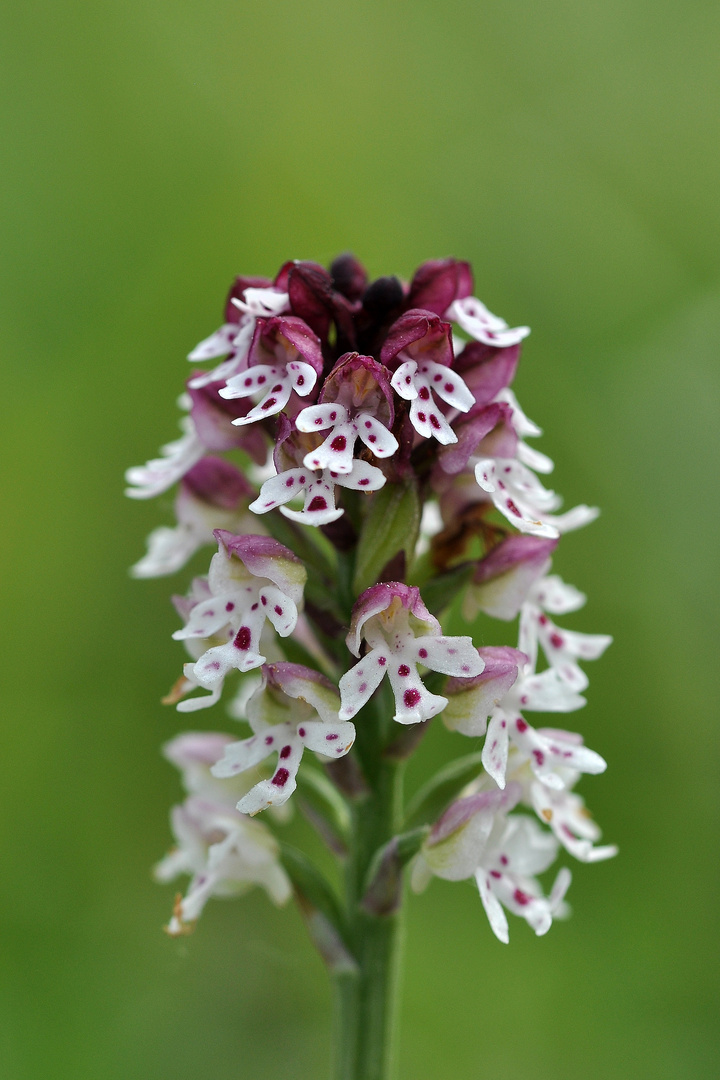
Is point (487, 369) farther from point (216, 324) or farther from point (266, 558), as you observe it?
point (216, 324)

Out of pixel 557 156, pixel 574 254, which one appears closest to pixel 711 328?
pixel 574 254

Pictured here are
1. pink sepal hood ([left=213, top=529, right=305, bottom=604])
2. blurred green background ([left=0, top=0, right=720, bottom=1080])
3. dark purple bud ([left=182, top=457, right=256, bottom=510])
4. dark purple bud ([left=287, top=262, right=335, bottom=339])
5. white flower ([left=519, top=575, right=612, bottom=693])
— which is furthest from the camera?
blurred green background ([left=0, top=0, right=720, bottom=1080])

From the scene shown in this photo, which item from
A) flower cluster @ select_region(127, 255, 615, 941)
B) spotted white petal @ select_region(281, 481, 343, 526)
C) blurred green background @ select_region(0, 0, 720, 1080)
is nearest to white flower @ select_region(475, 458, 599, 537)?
flower cluster @ select_region(127, 255, 615, 941)

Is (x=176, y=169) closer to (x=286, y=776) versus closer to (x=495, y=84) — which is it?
(x=495, y=84)

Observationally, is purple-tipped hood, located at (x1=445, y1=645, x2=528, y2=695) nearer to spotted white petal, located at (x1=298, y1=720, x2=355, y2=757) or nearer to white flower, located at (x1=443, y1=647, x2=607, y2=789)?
white flower, located at (x1=443, y1=647, x2=607, y2=789)

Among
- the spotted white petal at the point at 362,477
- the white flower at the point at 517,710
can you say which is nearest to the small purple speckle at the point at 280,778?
the white flower at the point at 517,710

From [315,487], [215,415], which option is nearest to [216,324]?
[215,415]
